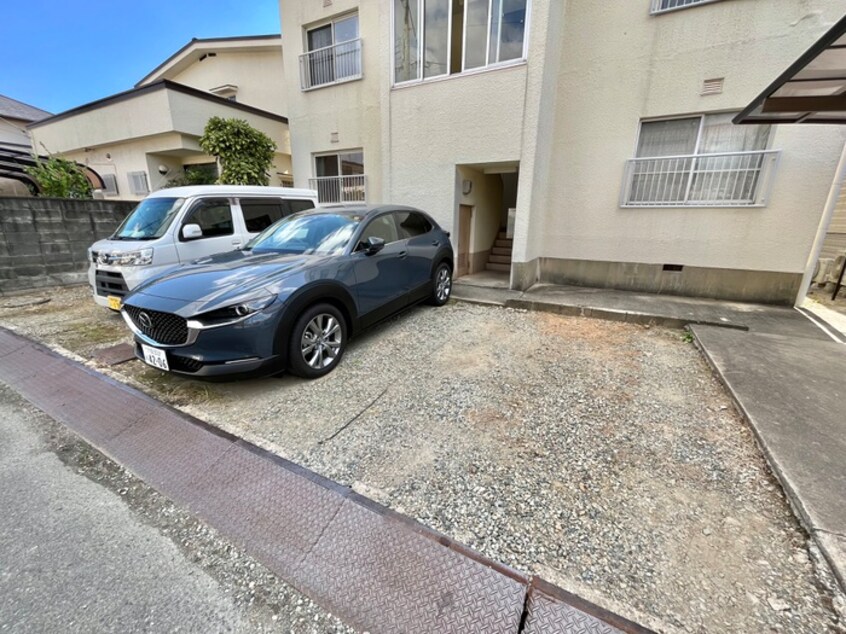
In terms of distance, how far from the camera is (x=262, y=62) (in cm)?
1146

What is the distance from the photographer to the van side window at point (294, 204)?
20.1 ft

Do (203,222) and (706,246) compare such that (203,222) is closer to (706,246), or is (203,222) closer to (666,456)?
(666,456)

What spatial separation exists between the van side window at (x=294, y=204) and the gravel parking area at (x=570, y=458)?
3203 millimetres

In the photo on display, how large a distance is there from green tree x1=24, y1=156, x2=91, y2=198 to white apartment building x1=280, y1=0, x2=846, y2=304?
23.0ft

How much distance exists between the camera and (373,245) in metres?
3.81

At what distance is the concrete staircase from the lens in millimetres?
8594

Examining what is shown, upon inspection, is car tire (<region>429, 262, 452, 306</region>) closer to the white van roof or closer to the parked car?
the parked car

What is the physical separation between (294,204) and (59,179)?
20.2 feet

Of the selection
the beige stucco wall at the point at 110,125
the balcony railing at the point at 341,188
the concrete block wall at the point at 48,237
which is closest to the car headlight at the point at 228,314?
the balcony railing at the point at 341,188

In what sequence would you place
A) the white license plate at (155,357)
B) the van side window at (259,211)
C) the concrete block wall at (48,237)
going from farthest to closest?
the concrete block wall at (48,237)
the van side window at (259,211)
the white license plate at (155,357)

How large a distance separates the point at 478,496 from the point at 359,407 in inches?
50.2

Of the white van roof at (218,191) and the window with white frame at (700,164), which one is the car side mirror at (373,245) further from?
the window with white frame at (700,164)

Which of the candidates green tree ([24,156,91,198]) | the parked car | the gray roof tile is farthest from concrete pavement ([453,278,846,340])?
the gray roof tile

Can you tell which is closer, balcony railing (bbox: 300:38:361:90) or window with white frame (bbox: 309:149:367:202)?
balcony railing (bbox: 300:38:361:90)
